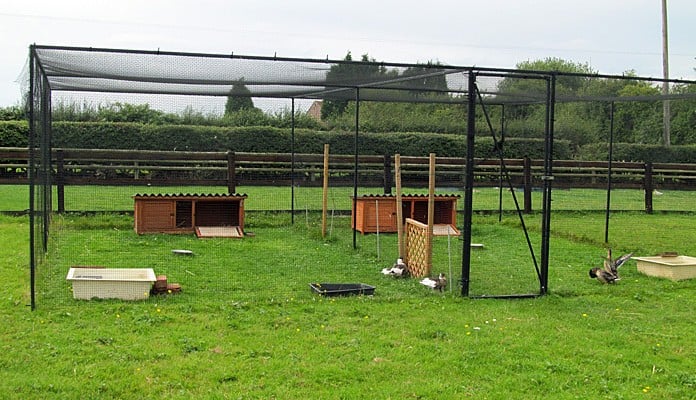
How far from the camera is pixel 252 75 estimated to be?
7406 millimetres

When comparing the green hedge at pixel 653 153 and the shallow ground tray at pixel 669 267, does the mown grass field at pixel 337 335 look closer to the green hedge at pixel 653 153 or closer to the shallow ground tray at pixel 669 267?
the shallow ground tray at pixel 669 267

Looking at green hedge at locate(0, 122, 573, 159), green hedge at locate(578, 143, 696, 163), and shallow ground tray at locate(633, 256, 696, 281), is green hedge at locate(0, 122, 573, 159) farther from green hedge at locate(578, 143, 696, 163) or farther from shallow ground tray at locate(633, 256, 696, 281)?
shallow ground tray at locate(633, 256, 696, 281)

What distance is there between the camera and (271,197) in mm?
14609

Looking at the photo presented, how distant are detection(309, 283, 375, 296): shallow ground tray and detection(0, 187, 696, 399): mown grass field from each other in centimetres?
12

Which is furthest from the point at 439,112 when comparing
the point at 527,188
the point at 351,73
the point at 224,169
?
the point at 351,73

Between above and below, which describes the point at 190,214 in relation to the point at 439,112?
below

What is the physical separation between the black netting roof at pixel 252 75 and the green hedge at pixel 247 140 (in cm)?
333

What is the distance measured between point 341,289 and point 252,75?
2501mm

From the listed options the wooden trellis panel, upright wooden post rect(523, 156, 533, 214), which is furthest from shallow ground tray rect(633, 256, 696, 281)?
upright wooden post rect(523, 156, 533, 214)

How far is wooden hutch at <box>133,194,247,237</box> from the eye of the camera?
10438 mm

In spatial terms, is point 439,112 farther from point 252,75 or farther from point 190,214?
point 252,75

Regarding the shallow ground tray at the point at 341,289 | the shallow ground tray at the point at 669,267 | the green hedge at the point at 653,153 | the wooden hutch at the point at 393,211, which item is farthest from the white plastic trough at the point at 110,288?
the green hedge at the point at 653,153

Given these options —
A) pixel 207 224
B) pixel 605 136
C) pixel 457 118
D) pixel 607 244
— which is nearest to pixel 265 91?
pixel 207 224

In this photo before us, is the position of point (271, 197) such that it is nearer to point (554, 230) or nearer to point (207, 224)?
point (207, 224)
